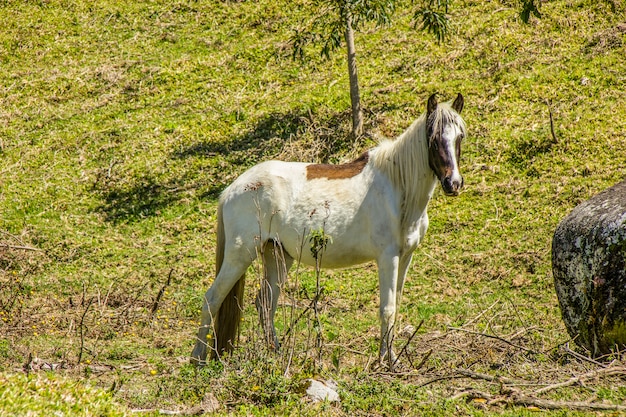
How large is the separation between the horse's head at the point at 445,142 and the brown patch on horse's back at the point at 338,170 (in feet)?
3.12

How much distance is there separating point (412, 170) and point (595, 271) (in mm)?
2085

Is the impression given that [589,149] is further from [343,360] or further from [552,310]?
[343,360]

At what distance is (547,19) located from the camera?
54.0ft

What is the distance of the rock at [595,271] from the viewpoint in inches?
257

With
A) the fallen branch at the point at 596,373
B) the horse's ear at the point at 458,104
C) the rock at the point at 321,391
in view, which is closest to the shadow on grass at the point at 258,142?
the horse's ear at the point at 458,104

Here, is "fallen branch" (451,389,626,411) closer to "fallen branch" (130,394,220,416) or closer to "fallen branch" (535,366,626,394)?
"fallen branch" (535,366,626,394)

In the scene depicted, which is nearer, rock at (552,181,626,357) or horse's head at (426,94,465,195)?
rock at (552,181,626,357)

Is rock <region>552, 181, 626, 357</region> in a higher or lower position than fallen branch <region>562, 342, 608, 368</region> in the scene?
higher

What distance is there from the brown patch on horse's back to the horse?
11 millimetres

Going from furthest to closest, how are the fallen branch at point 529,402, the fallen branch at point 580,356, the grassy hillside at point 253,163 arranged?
the grassy hillside at point 253,163 < the fallen branch at point 580,356 < the fallen branch at point 529,402

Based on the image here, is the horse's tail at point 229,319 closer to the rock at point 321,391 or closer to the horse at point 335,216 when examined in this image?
the horse at point 335,216

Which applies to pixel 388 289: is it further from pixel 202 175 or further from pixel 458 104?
pixel 202 175

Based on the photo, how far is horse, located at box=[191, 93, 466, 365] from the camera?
761 centimetres

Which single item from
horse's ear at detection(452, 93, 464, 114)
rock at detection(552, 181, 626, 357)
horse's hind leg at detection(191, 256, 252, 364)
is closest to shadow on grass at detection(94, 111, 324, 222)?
horse's hind leg at detection(191, 256, 252, 364)
